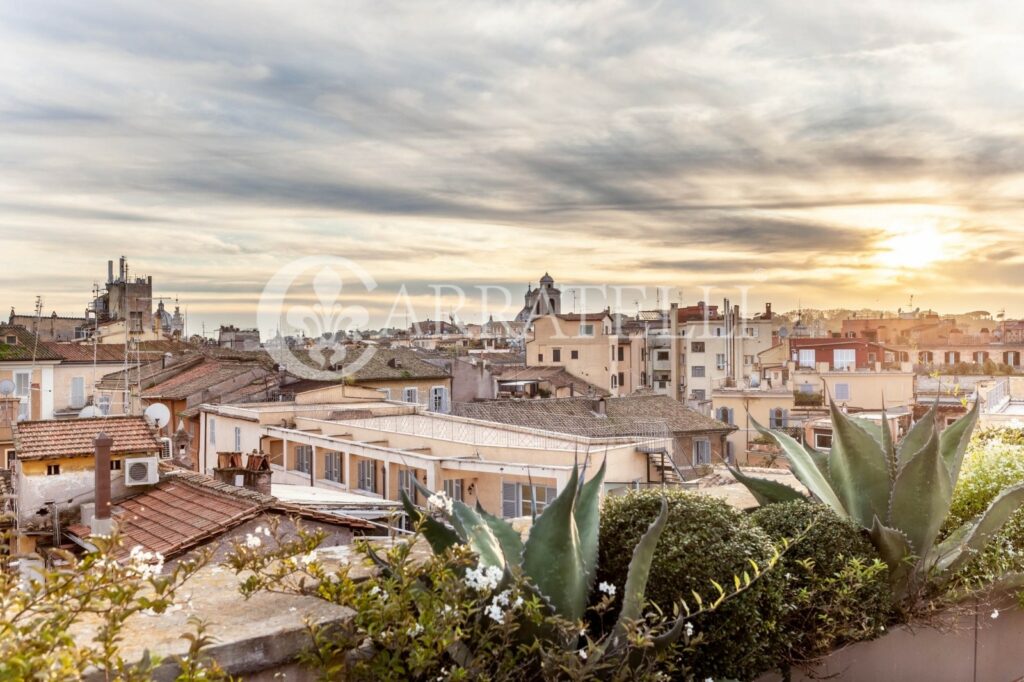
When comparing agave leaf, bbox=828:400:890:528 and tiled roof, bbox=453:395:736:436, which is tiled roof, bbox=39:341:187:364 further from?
agave leaf, bbox=828:400:890:528

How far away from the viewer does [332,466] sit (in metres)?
19.9

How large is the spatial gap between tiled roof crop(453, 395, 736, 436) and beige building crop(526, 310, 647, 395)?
17774 mm

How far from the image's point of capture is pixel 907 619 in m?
4.04

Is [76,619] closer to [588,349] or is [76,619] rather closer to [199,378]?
[199,378]

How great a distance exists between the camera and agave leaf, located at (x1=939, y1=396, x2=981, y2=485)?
440 cm

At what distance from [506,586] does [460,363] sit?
127 ft

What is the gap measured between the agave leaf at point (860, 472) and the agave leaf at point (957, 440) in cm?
32

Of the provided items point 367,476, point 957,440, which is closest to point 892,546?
point 957,440

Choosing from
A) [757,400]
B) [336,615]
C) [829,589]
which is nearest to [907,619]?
[829,589]

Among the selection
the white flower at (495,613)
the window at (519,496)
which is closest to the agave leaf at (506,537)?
the white flower at (495,613)

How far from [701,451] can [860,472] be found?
2920 cm

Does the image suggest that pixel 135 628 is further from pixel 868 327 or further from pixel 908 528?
pixel 868 327

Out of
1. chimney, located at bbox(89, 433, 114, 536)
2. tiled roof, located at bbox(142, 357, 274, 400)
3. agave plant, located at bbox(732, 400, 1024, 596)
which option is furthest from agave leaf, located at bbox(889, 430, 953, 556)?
tiled roof, located at bbox(142, 357, 274, 400)

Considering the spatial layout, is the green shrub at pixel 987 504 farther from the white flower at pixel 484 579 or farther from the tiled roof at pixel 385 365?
the tiled roof at pixel 385 365
